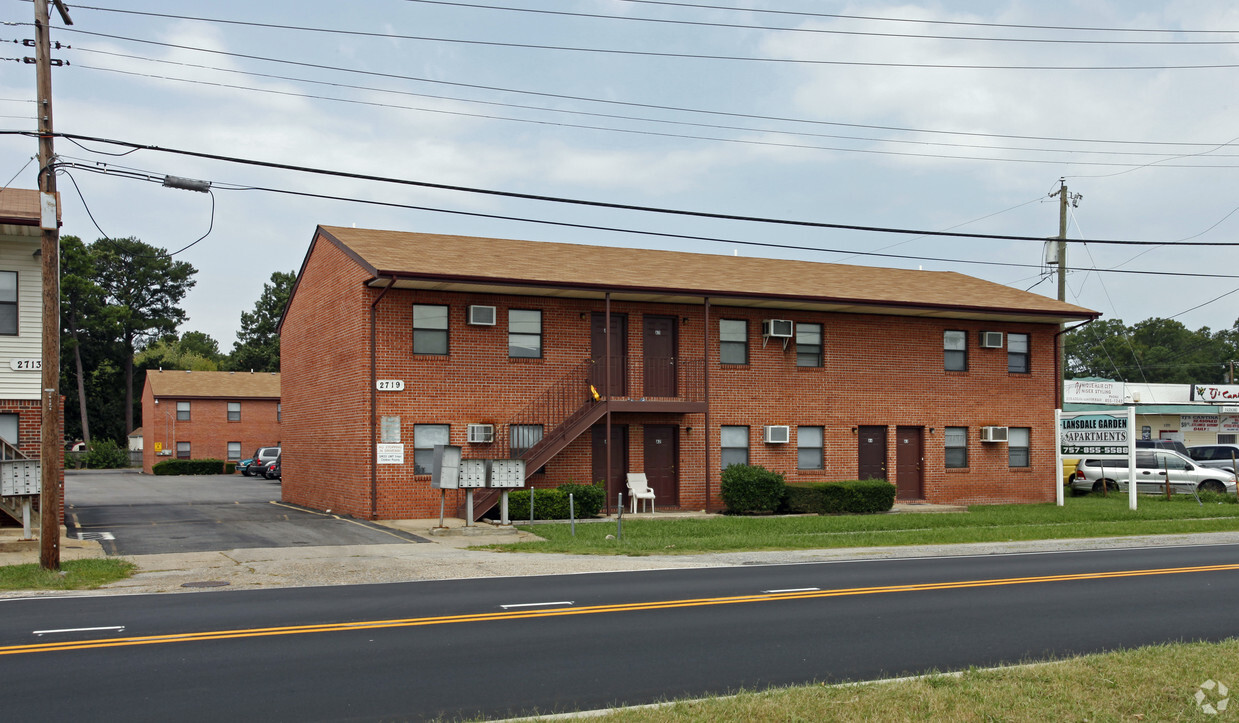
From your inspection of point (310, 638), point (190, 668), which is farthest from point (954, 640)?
point (190, 668)

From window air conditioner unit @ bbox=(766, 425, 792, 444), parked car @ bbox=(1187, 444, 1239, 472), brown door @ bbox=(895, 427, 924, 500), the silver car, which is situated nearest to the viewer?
window air conditioner unit @ bbox=(766, 425, 792, 444)

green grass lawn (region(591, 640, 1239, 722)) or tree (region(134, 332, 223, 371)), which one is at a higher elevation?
tree (region(134, 332, 223, 371))

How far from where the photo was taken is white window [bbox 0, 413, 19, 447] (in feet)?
70.6

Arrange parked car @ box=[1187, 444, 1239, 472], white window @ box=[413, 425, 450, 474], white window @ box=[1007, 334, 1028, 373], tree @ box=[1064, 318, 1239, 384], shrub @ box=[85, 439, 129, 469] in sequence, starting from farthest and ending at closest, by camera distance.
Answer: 1. tree @ box=[1064, 318, 1239, 384]
2. shrub @ box=[85, 439, 129, 469]
3. parked car @ box=[1187, 444, 1239, 472]
4. white window @ box=[1007, 334, 1028, 373]
5. white window @ box=[413, 425, 450, 474]

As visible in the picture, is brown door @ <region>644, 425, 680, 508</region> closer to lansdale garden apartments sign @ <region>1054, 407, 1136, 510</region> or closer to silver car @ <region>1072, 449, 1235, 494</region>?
lansdale garden apartments sign @ <region>1054, 407, 1136, 510</region>

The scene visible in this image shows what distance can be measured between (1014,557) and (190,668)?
45.9ft

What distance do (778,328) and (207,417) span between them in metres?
47.2

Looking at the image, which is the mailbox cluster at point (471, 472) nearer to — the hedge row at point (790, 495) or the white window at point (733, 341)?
the hedge row at point (790, 495)

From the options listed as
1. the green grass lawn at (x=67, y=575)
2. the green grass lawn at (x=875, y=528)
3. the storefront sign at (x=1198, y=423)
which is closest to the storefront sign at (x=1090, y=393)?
the storefront sign at (x=1198, y=423)

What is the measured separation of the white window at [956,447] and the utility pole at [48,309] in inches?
945

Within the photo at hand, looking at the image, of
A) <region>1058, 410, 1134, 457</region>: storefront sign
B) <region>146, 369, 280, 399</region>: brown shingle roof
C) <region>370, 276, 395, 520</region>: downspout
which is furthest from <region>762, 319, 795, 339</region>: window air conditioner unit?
<region>146, 369, 280, 399</region>: brown shingle roof

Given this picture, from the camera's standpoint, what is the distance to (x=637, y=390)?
2723cm

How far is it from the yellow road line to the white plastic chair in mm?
12799

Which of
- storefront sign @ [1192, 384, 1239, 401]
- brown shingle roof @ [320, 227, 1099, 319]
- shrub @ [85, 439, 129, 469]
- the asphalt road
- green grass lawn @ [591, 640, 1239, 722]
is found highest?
brown shingle roof @ [320, 227, 1099, 319]
